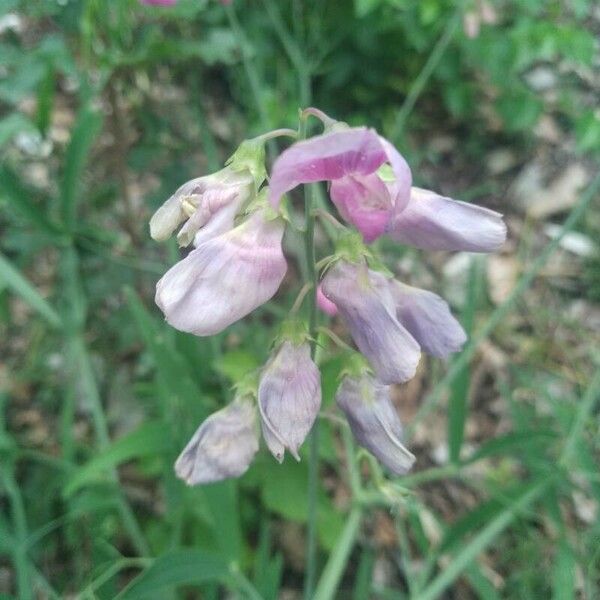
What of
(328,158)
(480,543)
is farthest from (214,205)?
(480,543)

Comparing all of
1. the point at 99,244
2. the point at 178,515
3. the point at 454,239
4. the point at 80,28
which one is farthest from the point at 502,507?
the point at 80,28

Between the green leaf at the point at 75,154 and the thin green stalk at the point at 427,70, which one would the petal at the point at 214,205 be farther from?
the thin green stalk at the point at 427,70

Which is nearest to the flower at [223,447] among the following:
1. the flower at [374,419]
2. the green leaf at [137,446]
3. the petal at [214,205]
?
the flower at [374,419]

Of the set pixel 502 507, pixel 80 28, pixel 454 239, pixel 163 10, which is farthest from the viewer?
pixel 163 10

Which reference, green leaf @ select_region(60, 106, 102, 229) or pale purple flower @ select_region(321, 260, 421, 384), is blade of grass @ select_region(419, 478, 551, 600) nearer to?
pale purple flower @ select_region(321, 260, 421, 384)

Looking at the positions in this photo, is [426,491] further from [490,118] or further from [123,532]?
[490,118]

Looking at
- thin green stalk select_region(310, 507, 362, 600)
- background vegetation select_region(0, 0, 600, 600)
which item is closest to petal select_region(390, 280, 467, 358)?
background vegetation select_region(0, 0, 600, 600)
